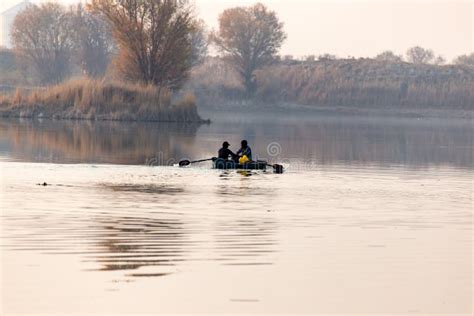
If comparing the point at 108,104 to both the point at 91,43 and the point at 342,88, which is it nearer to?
the point at 91,43

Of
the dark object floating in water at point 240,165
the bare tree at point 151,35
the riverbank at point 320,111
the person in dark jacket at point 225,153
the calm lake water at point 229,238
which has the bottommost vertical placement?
the calm lake water at point 229,238

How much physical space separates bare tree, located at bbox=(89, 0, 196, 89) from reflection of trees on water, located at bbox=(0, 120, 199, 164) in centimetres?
611

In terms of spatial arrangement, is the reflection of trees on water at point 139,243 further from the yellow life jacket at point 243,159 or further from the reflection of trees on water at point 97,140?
the reflection of trees on water at point 97,140

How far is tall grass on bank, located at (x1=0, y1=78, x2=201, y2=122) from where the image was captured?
193 feet

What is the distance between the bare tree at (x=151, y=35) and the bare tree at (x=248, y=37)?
91.5 ft

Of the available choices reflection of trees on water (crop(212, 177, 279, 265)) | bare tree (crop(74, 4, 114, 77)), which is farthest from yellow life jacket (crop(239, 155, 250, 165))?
bare tree (crop(74, 4, 114, 77))

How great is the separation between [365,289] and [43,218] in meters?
6.48

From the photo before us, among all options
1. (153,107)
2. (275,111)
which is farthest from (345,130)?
(275,111)

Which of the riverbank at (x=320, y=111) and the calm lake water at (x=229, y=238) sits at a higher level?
the riverbank at (x=320, y=111)

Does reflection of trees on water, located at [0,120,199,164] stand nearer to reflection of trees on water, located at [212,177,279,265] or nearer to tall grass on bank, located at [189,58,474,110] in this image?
reflection of trees on water, located at [212,177,279,265]

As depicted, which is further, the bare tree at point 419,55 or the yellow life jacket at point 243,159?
the bare tree at point 419,55

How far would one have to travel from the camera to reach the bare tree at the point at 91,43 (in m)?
86.5

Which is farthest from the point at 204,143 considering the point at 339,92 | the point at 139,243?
the point at 339,92

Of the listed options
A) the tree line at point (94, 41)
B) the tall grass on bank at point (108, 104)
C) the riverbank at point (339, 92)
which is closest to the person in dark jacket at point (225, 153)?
the tall grass on bank at point (108, 104)
